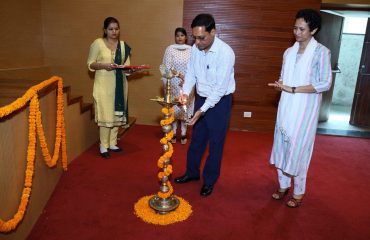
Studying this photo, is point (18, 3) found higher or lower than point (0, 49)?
higher

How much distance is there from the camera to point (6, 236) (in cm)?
171

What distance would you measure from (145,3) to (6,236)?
363cm

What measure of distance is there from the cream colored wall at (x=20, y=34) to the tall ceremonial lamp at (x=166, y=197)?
2.49m

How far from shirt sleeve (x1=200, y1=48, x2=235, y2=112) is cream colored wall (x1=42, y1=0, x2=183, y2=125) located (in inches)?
95.7

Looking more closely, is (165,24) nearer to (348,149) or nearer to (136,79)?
(136,79)

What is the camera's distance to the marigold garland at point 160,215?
A: 224 cm

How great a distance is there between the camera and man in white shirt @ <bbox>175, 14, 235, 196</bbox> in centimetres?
224

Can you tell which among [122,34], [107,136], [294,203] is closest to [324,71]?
[294,203]

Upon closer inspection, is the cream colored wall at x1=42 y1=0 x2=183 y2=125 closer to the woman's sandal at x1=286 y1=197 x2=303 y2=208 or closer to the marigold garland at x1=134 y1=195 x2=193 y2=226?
the marigold garland at x1=134 y1=195 x2=193 y2=226

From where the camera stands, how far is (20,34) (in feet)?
13.4

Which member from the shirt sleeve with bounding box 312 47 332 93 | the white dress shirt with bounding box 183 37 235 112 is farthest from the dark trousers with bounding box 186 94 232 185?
the shirt sleeve with bounding box 312 47 332 93

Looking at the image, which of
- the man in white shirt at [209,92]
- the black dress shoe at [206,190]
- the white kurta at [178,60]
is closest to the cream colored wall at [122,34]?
the white kurta at [178,60]

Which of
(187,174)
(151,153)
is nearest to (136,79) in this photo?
(151,153)

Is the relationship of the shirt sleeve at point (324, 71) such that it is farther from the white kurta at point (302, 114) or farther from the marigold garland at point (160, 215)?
the marigold garland at point (160, 215)
